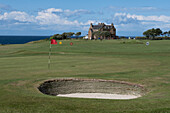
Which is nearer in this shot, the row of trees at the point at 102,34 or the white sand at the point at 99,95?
the white sand at the point at 99,95

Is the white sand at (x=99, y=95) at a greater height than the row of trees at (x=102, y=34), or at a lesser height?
lesser

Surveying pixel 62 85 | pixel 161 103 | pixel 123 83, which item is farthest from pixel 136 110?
pixel 62 85

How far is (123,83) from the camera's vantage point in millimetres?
20125

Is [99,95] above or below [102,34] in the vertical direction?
below

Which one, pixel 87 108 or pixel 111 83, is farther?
pixel 111 83

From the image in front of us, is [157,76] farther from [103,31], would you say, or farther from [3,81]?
[103,31]

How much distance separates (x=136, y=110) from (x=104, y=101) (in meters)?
2.36

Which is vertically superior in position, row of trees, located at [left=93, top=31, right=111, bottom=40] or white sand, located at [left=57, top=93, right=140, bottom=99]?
row of trees, located at [left=93, top=31, right=111, bottom=40]

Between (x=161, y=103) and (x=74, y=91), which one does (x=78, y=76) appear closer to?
(x=74, y=91)

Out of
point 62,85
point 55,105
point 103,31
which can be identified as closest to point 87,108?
point 55,105

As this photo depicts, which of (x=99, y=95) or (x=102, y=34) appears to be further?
(x=102, y=34)

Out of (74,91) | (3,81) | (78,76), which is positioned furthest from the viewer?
(78,76)

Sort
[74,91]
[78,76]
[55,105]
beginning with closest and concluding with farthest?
[55,105] → [74,91] → [78,76]

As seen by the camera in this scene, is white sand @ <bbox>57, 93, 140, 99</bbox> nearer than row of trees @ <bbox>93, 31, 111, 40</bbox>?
Yes
